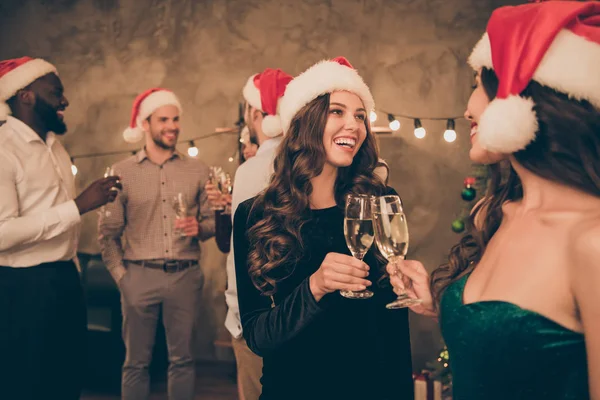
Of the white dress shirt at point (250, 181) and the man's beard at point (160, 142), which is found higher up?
the man's beard at point (160, 142)

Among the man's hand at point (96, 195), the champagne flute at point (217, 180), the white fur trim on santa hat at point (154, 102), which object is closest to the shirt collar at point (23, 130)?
the man's hand at point (96, 195)

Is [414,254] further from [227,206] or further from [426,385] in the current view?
[227,206]

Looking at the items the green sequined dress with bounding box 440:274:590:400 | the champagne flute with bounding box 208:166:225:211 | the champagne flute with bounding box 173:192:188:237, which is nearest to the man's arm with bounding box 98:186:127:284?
the champagne flute with bounding box 173:192:188:237

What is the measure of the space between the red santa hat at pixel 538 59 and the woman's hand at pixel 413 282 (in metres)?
0.44

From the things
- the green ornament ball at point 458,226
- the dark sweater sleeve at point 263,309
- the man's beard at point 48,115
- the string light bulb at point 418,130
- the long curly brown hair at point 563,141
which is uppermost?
the man's beard at point 48,115

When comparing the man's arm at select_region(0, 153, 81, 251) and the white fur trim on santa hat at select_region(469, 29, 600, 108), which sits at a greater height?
the white fur trim on santa hat at select_region(469, 29, 600, 108)

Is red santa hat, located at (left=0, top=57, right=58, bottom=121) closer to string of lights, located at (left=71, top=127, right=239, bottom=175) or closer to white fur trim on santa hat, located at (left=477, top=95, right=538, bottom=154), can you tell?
string of lights, located at (left=71, top=127, right=239, bottom=175)

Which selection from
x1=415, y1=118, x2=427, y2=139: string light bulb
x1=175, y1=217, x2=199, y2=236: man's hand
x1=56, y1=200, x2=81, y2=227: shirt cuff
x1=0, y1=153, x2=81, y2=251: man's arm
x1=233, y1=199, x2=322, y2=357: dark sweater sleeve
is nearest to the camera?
x1=233, y1=199, x2=322, y2=357: dark sweater sleeve

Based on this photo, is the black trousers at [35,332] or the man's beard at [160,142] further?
the man's beard at [160,142]

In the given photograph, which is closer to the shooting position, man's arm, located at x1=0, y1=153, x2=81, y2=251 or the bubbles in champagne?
the bubbles in champagne

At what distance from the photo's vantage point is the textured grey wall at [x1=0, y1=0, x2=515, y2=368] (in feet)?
15.9

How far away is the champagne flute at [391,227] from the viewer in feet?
4.33

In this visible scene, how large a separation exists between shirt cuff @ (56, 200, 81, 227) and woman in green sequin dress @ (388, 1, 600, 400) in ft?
6.88

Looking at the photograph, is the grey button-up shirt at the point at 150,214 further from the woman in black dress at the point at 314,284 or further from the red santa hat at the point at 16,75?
the woman in black dress at the point at 314,284
